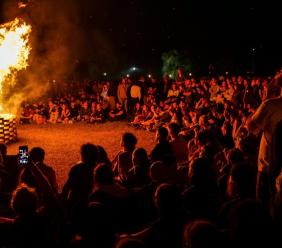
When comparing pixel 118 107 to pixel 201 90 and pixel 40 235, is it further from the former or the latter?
pixel 40 235

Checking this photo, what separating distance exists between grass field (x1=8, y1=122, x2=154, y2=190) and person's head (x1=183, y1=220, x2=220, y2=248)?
6.69 m

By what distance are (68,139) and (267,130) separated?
10413mm

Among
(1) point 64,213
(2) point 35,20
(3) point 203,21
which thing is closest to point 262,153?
(1) point 64,213

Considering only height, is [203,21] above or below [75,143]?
above

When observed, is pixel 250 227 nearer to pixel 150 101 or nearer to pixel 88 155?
pixel 88 155

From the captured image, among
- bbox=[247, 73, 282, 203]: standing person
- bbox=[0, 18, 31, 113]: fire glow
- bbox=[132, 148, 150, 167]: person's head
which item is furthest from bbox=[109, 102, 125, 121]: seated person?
bbox=[247, 73, 282, 203]: standing person

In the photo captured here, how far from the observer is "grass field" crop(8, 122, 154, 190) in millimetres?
11383

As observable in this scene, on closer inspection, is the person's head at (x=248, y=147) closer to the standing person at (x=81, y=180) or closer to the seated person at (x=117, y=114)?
the standing person at (x=81, y=180)

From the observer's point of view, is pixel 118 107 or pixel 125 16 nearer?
pixel 118 107

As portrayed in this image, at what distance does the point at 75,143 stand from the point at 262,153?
9438 millimetres

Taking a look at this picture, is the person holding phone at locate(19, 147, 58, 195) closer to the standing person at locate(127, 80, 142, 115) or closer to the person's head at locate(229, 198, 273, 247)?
the person's head at locate(229, 198, 273, 247)

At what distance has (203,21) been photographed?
3159 centimetres

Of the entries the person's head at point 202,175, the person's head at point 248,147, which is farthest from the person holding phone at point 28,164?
the person's head at point 248,147

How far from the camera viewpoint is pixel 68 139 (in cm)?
1423
